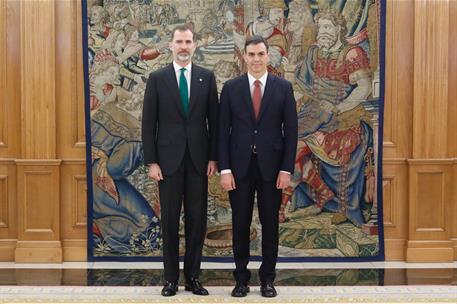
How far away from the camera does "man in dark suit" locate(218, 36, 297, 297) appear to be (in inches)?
196

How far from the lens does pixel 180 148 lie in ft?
16.4

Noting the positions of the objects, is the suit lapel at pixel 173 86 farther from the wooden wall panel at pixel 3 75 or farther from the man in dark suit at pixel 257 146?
the wooden wall panel at pixel 3 75

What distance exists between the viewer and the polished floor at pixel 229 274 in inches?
219

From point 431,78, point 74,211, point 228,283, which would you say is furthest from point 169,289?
point 431,78

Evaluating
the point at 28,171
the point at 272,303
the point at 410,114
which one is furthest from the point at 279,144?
the point at 28,171

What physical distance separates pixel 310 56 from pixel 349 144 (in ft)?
2.45

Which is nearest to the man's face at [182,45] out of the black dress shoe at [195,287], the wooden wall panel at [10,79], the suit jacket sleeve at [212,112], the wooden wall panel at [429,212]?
the suit jacket sleeve at [212,112]

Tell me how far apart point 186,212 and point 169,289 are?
49 cm

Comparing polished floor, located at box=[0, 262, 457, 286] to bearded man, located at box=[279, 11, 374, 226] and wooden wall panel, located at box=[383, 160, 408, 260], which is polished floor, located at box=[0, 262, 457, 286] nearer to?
wooden wall panel, located at box=[383, 160, 408, 260]

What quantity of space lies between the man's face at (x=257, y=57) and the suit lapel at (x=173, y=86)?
47cm

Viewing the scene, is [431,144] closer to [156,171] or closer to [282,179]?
[282,179]

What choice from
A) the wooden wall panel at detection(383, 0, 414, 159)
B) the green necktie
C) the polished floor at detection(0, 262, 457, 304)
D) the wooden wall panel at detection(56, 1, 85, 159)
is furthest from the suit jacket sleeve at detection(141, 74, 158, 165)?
the wooden wall panel at detection(383, 0, 414, 159)

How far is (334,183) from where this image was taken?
631 cm

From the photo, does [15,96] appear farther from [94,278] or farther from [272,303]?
[272,303]
